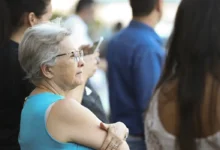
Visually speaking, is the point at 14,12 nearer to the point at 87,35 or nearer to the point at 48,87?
Result: the point at 48,87

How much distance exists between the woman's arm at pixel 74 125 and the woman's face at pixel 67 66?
0.60 ft

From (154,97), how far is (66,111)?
34 centimetres

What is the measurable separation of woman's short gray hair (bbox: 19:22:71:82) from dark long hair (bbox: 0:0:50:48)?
48cm

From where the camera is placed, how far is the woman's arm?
7.45ft

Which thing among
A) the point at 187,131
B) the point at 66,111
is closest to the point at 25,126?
the point at 66,111

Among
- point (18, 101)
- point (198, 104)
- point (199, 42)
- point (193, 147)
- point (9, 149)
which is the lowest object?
point (9, 149)

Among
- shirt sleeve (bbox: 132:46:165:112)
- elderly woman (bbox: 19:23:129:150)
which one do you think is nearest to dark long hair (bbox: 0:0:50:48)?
elderly woman (bbox: 19:23:129:150)

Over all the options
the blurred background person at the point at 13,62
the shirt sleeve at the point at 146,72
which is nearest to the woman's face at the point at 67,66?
the blurred background person at the point at 13,62

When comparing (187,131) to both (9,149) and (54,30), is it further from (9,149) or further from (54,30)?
(9,149)

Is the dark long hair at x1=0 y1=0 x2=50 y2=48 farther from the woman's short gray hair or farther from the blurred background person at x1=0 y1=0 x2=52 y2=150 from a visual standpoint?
the woman's short gray hair

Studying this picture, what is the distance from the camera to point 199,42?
200 centimetres

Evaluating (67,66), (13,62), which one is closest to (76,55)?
(67,66)

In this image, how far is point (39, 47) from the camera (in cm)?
245

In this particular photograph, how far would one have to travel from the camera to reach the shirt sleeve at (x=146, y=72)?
11.5 feet
